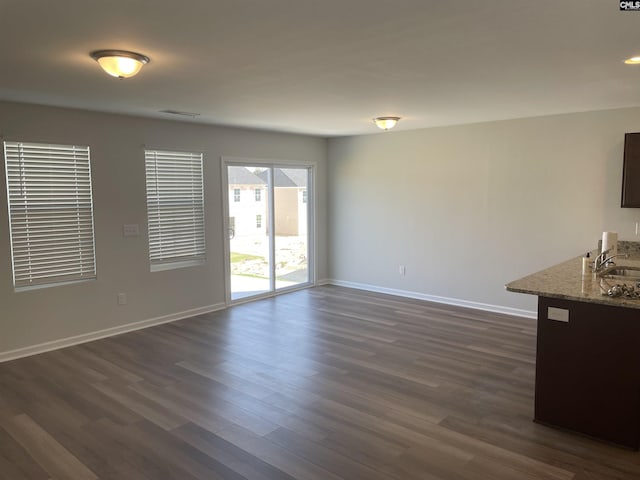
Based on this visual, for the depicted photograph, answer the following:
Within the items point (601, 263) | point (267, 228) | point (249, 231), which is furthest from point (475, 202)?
point (249, 231)

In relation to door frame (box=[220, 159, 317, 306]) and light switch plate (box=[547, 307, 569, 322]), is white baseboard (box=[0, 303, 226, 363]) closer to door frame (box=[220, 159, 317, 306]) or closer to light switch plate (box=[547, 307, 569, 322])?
door frame (box=[220, 159, 317, 306])

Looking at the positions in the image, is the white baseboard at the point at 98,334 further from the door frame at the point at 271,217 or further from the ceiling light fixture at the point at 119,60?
the ceiling light fixture at the point at 119,60

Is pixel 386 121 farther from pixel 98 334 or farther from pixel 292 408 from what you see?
pixel 98 334

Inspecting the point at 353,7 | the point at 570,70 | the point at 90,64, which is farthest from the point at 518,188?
the point at 90,64

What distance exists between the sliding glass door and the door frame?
0.02m

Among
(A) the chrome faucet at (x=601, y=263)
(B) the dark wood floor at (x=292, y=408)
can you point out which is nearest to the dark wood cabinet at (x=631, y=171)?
(A) the chrome faucet at (x=601, y=263)

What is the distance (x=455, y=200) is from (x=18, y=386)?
5.23 meters

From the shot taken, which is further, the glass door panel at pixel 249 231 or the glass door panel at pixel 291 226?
the glass door panel at pixel 291 226

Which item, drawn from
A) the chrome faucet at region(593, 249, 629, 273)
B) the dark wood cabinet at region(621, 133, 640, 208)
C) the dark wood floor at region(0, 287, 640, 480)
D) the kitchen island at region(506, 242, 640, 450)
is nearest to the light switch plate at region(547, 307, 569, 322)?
the kitchen island at region(506, 242, 640, 450)

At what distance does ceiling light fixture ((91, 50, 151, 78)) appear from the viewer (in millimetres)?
2719

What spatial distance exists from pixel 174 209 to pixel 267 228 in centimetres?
157

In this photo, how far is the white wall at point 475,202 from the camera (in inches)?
200

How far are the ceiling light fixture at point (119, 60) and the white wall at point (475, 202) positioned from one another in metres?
4.41

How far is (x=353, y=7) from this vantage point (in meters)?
2.08
